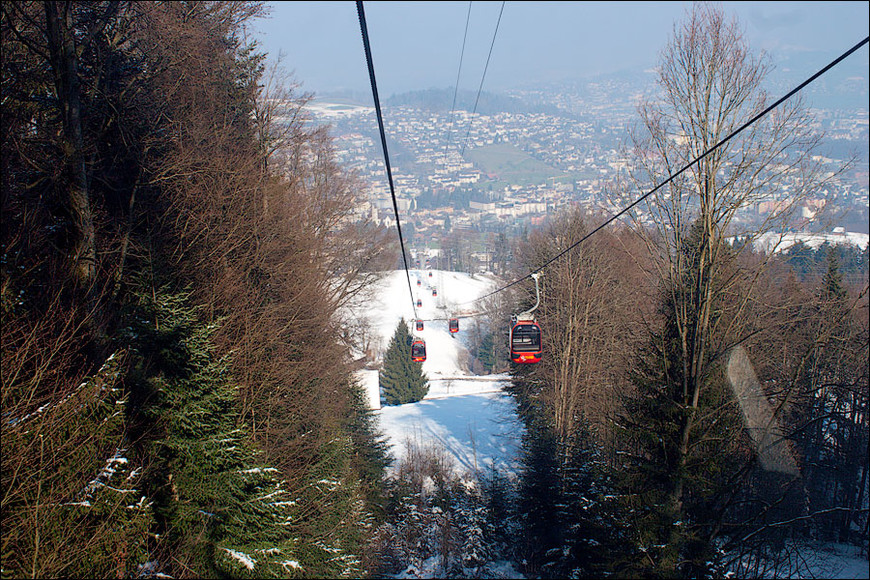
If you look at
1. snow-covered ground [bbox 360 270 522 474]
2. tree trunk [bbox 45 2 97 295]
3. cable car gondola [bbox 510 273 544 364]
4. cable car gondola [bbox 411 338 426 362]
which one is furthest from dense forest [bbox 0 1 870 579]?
cable car gondola [bbox 411 338 426 362]

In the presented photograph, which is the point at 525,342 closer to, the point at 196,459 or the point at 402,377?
the point at 196,459

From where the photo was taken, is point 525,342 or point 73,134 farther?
point 525,342

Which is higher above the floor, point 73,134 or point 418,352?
point 73,134

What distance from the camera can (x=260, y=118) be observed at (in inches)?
678

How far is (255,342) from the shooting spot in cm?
1213

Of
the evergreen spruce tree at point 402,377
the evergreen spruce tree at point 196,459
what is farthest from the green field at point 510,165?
the evergreen spruce tree at point 196,459

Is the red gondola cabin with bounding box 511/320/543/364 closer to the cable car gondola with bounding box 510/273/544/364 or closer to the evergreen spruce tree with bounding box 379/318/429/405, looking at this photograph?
the cable car gondola with bounding box 510/273/544/364

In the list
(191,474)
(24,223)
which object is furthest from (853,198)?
(24,223)

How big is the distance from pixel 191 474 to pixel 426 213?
3941 centimetres

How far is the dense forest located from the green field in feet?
138

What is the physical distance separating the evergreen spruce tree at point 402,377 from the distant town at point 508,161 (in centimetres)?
859

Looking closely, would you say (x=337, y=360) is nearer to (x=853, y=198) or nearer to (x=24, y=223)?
(x=24, y=223)

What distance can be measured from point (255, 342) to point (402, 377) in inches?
1303

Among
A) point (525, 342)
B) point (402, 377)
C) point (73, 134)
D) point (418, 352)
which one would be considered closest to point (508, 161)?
point (402, 377)
